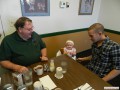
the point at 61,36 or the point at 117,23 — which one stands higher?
the point at 117,23

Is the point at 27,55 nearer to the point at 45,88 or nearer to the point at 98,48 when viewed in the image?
the point at 45,88

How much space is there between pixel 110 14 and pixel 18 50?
102 inches

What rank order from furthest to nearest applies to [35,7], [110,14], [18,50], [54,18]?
[110,14] < [54,18] < [35,7] < [18,50]

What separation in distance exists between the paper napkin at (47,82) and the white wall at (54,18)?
1.18 m

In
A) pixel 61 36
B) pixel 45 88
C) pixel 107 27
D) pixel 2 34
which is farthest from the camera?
pixel 107 27

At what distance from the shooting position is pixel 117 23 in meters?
2.87

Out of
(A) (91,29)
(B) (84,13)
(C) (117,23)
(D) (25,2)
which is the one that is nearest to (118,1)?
(C) (117,23)

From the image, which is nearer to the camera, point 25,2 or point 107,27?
point 25,2

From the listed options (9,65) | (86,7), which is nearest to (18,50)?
(9,65)

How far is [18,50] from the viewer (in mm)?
1426

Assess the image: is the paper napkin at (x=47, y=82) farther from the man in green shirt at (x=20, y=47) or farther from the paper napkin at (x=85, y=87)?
the man in green shirt at (x=20, y=47)

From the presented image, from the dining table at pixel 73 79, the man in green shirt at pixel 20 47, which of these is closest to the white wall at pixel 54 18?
the man in green shirt at pixel 20 47

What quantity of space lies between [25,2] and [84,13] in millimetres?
1527

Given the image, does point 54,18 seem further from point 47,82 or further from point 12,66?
point 47,82
